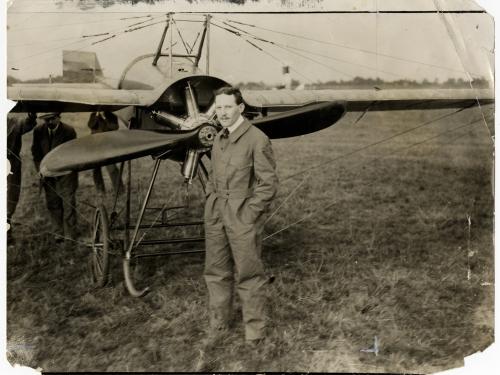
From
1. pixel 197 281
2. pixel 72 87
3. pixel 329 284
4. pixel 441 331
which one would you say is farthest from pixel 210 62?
pixel 441 331

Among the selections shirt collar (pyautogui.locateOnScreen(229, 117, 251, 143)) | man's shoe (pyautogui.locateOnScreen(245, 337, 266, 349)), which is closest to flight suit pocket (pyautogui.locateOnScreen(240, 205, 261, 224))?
shirt collar (pyautogui.locateOnScreen(229, 117, 251, 143))

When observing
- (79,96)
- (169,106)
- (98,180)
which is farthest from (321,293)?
(98,180)

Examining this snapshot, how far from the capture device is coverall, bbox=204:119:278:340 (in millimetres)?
3172

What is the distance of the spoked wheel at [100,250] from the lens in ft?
13.5

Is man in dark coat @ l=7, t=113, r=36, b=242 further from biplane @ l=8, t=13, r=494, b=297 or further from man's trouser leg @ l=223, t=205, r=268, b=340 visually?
man's trouser leg @ l=223, t=205, r=268, b=340

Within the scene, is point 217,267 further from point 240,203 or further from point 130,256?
point 130,256

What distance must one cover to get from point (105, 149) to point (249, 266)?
132 cm

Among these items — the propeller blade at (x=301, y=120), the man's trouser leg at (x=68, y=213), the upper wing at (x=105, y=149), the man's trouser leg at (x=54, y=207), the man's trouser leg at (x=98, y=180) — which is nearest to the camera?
the upper wing at (x=105, y=149)

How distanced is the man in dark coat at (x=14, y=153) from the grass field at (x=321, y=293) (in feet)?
0.35

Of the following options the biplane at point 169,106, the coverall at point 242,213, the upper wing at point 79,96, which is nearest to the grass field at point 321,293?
the biplane at point 169,106

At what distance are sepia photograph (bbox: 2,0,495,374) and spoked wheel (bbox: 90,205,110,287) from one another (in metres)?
0.02

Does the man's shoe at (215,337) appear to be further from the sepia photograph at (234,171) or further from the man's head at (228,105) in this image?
the man's head at (228,105)

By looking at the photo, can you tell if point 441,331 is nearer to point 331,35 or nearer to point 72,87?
point 331,35

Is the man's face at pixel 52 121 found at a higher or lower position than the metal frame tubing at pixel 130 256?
higher
